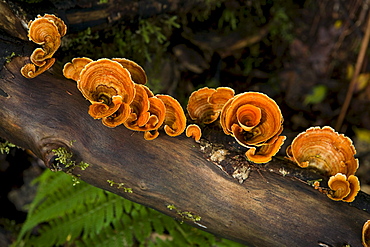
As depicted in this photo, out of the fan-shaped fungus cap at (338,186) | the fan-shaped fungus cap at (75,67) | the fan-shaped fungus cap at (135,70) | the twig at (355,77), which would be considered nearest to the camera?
the fan-shaped fungus cap at (338,186)

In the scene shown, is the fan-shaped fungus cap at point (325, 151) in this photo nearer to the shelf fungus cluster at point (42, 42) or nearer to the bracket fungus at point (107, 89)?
the bracket fungus at point (107, 89)

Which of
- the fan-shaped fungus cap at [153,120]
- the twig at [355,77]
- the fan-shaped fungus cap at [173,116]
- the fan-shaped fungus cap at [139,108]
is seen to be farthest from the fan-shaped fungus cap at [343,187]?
the twig at [355,77]

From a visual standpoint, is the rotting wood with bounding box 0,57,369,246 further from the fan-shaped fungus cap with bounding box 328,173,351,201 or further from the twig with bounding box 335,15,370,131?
the twig with bounding box 335,15,370,131

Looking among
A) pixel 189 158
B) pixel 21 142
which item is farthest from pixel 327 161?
pixel 21 142

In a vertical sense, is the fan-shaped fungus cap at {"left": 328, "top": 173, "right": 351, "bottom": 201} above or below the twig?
below

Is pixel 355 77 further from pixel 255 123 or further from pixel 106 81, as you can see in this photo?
pixel 106 81

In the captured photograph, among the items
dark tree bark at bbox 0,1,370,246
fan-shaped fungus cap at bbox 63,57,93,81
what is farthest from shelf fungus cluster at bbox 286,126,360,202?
fan-shaped fungus cap at bbox 63,57,93,81

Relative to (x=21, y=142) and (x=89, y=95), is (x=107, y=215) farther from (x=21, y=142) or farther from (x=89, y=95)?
(x=89, y=95)
